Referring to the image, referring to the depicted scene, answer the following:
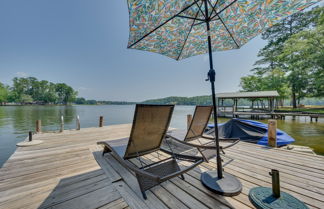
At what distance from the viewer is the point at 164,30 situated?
2467 mm

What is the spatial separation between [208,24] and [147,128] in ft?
5.77

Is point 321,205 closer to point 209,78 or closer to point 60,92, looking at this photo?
point 209,78

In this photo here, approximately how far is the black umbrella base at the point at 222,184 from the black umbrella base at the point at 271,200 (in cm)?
17

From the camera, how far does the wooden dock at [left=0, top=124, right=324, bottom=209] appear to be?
4.87ft

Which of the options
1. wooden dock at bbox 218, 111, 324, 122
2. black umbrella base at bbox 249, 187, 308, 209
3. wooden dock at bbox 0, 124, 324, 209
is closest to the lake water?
wooden dock at bbox 218, 111, 324, 122

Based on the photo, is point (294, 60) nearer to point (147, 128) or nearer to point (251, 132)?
point (251, 132)

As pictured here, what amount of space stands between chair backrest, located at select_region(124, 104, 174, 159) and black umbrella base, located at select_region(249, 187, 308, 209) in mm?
1438

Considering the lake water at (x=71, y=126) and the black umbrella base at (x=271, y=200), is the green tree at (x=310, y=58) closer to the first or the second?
the lake water at (x=71, y=126)

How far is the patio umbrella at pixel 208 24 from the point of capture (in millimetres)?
1751

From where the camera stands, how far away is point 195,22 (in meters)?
2.46

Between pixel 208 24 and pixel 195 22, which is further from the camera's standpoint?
pixel 195 22

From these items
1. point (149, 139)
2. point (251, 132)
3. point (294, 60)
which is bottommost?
point (251, 132)

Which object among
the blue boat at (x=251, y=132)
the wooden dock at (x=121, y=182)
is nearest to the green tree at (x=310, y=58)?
the blue boat at (x=251, y=132)

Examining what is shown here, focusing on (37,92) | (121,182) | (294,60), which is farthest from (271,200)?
(37,92)
